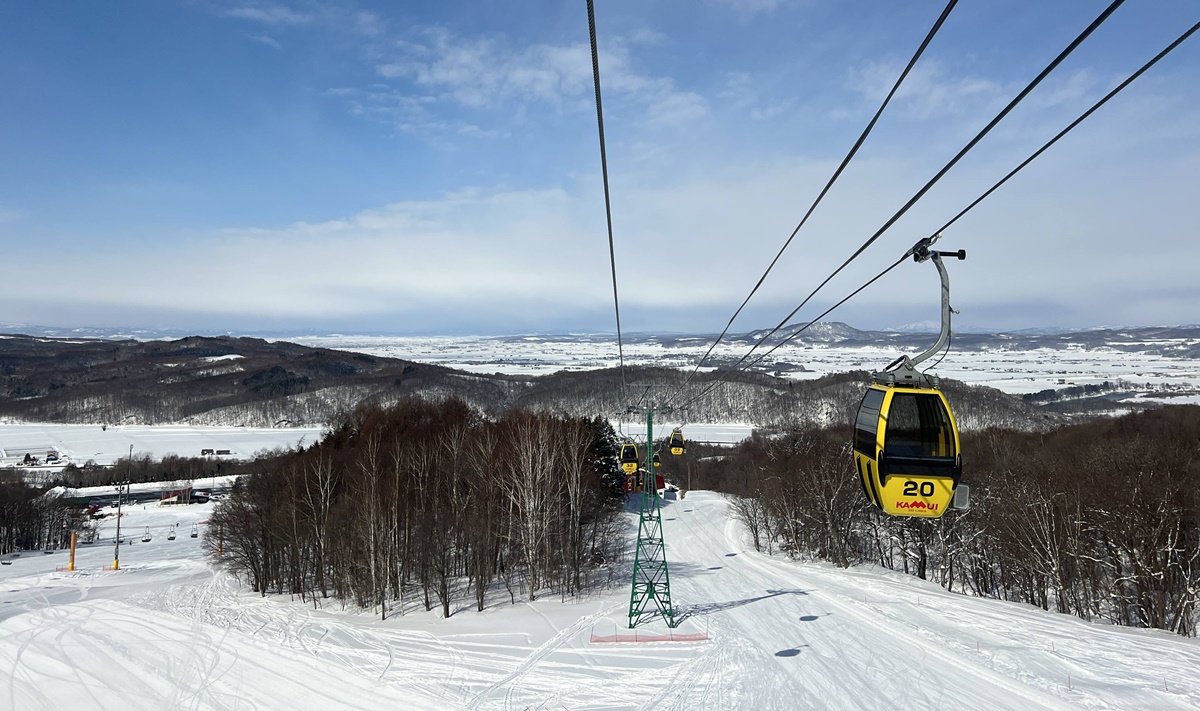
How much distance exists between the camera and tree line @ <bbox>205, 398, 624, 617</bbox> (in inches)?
1529

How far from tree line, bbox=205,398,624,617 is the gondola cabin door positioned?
30.9 m

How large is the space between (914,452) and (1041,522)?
35.7 meters

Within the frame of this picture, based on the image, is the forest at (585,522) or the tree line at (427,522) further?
the tree line at (427,522)

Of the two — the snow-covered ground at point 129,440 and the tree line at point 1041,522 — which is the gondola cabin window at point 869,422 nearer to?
the tree line at point 1041,522

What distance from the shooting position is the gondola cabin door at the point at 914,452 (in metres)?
10.1

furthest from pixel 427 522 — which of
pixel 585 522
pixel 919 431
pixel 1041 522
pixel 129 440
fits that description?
pixel 129 440

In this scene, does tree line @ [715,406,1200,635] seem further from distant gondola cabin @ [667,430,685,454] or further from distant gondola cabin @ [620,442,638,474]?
distant gondola cabin @ [667,430,685,454]

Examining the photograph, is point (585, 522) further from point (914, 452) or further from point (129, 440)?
point (129, 440)

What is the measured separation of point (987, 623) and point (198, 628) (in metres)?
39.4

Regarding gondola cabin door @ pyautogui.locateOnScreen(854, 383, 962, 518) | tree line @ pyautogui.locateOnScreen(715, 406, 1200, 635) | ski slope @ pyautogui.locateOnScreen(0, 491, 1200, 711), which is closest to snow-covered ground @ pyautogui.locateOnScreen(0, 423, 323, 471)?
ski slope @ pyautogui.locateOnScreen(0, 491, 1200, 711)

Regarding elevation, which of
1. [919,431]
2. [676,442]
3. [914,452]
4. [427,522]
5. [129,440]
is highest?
[919,431]

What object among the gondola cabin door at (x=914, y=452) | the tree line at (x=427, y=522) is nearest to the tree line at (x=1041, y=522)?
the tree line at (x=427, y=522)

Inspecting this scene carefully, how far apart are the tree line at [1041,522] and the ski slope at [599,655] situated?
7.82m

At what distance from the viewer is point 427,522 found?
38.1 meters
